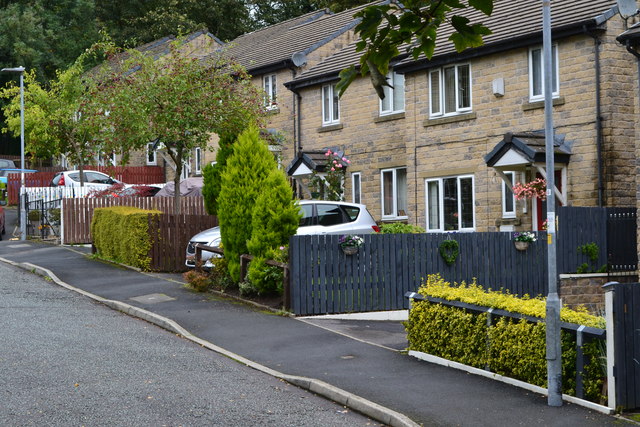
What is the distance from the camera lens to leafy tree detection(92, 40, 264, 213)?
2472 centimetres

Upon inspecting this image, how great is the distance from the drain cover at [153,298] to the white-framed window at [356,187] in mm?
11204

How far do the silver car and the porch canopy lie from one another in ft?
11.0

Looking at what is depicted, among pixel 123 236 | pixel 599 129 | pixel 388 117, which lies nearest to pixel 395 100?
pixel 388 117

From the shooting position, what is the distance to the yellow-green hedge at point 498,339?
32.1 ft

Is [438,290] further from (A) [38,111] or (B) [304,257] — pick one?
(A) [38,111]

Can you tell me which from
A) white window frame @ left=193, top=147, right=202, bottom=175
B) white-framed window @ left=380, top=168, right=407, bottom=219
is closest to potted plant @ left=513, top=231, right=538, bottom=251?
white-framed window @ left=380, top=168, right=407, bottom=219

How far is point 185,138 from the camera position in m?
25.2

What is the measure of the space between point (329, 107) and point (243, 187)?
1200cm

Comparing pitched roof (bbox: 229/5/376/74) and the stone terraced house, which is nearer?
the stone terraced house

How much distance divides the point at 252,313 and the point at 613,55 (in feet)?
34.1

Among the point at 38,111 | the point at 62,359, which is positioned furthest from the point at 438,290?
the point at 38,111

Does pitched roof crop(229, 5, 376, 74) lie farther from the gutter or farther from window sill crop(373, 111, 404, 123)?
the gutter

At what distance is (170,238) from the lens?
2197 cm

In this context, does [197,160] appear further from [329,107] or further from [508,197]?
[508,197]
